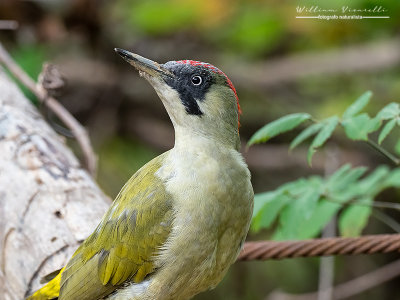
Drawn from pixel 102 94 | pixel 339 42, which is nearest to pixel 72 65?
pixel 102 94

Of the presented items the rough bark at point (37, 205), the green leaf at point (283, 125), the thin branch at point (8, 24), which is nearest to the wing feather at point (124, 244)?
the rough bark at point (37, 205)

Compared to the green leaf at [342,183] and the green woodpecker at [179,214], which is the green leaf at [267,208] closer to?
the green leaf at [342,183]

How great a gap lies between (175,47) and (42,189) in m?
3.45

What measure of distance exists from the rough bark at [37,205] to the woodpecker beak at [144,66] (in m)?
0.71

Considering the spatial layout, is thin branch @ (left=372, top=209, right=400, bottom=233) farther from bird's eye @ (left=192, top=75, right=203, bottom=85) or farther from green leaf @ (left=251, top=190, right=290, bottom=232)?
bird's eye @ (left=192, top=75, right=203, bottom=85)

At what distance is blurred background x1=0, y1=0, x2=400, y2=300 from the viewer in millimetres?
5758

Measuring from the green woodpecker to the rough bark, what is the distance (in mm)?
127

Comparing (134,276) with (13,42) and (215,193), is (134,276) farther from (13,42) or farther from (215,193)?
(13,42)

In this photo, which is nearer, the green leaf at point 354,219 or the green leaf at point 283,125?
the green leaf at point 283,125

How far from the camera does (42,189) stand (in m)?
2.95

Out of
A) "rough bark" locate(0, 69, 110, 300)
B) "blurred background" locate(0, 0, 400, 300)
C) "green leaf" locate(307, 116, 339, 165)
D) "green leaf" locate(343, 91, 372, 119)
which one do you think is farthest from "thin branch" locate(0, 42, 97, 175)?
"blurred background" locate(0, 0, 400, 300)

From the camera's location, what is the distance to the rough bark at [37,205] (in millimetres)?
2785

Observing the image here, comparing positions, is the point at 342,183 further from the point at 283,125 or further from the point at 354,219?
the point at 283,125

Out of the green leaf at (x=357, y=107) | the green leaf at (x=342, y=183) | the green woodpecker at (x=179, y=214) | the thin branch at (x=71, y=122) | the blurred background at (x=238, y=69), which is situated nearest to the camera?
the green woodpecker at (x=179, y=214)
